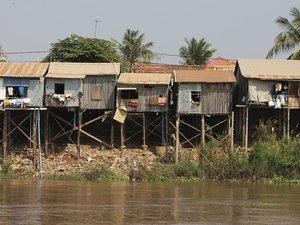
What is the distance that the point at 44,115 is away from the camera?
38594 millimetres

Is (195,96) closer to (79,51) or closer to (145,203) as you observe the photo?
(79,51)

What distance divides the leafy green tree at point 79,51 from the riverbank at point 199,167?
1003 centimetres

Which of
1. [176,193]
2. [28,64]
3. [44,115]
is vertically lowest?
[176,193]

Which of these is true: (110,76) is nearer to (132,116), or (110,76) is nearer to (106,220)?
(132,116)

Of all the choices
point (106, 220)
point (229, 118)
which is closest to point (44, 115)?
point (229, 118)

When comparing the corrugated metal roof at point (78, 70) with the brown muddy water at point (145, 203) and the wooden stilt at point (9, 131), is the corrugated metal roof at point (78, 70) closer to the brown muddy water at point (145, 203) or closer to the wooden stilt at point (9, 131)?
the wooden stilt at point (9, 131)

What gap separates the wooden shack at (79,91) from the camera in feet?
123

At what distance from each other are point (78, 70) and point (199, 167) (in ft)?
31.0

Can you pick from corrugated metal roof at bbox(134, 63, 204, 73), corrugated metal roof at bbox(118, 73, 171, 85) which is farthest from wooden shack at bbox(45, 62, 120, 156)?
corrugated metal roof at bbox(134, 63, 204, 73)

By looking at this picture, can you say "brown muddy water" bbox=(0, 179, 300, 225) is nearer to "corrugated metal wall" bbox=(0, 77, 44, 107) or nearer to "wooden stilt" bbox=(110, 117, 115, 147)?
"wooden stilt" bbox=(110, 117, 115, 147)

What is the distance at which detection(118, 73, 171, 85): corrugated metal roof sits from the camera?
125 feet

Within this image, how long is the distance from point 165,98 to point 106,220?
19089 millimetres

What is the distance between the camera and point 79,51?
44625mm

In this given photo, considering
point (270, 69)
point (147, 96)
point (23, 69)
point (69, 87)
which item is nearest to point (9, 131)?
point (23, 69)
